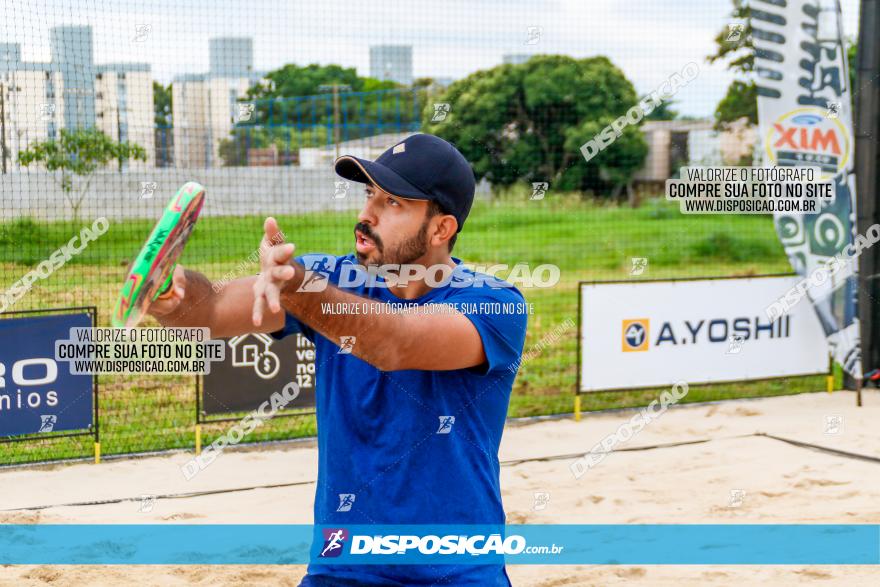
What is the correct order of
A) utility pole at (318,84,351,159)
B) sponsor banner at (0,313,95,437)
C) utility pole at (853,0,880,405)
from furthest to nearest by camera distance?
utility pole at (318,84,351,159)
utility pole at (853,0,880,405)
sponsor banner at (0,313,95,437)

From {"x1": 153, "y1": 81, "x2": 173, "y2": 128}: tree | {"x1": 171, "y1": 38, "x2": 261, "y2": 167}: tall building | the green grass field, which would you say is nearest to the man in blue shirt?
the green grass field

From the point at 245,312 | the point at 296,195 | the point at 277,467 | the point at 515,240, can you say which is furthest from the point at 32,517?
the point at 515,240

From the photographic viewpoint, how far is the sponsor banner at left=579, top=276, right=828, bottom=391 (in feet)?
28.5

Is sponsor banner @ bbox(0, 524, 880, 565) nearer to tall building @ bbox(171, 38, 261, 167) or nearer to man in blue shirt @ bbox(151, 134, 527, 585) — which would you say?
man in blue shirt @ bbox(151, 134, 527, 585)

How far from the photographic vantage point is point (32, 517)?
6.18 meters

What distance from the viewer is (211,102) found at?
11.0m

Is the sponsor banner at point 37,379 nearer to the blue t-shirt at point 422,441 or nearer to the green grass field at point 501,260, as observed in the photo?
the green grass field at point 501,260

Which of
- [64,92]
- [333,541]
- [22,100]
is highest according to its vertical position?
[64,92]

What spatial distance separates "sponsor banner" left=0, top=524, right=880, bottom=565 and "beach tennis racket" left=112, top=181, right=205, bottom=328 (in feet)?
11.9

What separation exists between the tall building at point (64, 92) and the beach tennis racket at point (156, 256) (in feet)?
21.5

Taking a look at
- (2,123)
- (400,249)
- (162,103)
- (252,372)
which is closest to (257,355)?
(252,372)

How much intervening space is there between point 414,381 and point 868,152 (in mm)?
8456

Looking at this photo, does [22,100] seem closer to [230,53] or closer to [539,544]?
[230,53]

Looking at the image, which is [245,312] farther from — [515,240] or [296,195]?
[515,240]
